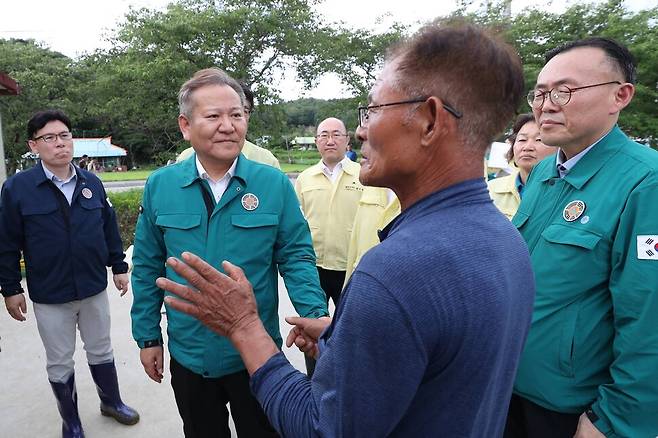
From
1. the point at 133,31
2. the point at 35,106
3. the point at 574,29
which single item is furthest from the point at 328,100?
the point at 35,106

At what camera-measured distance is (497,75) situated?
98 centimetres

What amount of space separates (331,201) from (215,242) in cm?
206

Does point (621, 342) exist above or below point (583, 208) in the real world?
below

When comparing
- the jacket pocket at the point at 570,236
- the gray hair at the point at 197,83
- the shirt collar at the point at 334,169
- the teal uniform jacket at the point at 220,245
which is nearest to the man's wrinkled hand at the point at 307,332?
the teal uniform jacket at the point at 220,245

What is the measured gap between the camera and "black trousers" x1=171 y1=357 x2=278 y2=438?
81.1 inches

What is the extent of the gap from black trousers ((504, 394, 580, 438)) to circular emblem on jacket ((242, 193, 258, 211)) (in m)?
1.34

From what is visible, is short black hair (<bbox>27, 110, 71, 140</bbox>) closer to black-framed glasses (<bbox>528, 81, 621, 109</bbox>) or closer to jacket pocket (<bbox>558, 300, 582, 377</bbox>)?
black-framed glasses (<bbox>528, 81, 621, 109</bbox>)

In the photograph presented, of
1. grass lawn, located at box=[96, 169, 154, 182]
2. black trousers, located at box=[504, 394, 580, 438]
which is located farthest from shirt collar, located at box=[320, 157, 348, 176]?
grass lawn, located at box=[96, 169, 154, 182]

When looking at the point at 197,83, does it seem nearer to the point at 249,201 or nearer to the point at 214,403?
the point at 249,201

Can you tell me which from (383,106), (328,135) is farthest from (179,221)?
(328,135)

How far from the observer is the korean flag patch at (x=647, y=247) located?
4.57 feet

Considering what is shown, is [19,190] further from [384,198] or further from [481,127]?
[481,127]

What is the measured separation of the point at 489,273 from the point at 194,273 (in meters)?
0.70

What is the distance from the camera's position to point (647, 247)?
140 centimetres
